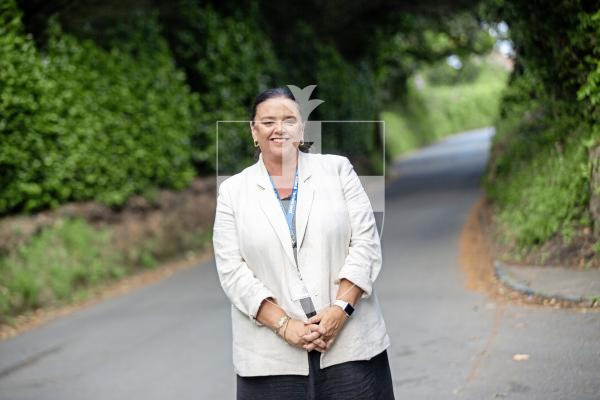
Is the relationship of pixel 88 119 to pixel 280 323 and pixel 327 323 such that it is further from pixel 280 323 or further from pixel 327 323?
pixel 327 323

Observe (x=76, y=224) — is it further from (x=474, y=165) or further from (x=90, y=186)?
(x=474, y=165)

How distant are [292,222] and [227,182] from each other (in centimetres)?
39

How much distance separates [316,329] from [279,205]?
59cm

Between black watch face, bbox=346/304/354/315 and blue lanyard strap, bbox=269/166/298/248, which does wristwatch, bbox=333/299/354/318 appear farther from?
blue lanyard strap, bbox=269/166/298/248

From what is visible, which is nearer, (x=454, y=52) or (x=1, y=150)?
(x=1, y=150)

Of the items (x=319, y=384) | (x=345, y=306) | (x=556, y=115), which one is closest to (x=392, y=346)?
(x=319, y=384)

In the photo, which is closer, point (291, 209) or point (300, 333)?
point (300, 333)

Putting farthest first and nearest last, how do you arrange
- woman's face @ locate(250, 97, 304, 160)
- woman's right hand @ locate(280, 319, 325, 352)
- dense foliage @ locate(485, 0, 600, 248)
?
dense foliage @ locate(485, 0, 600, 248) < woman's face @ locate(250, 97, 304, 160) < woman's right hand @ locate(280, 319, 325, 352)

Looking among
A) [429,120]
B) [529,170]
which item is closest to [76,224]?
Answer: [529,170]

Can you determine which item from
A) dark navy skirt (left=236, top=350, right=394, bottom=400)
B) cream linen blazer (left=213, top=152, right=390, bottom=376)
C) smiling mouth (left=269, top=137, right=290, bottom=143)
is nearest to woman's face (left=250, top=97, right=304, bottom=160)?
smiling mouth (left=269, top=137, right=290, bottom=143)

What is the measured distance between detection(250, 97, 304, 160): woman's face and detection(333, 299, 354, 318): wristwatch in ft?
2.41

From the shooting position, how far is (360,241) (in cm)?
364

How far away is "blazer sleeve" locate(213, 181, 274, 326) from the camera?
3543mm

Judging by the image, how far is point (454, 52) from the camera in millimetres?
33875
